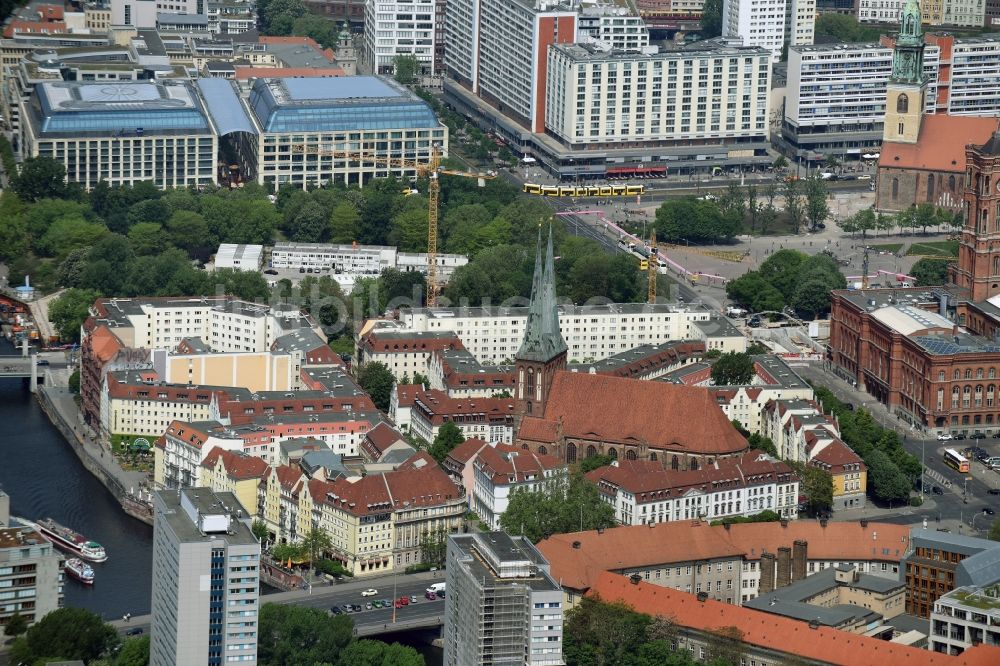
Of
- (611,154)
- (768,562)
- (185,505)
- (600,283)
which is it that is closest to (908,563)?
(768,562)

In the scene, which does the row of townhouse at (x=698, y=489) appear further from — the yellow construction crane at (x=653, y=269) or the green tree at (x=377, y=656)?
the yellow construction crane at (x=653, y=269)

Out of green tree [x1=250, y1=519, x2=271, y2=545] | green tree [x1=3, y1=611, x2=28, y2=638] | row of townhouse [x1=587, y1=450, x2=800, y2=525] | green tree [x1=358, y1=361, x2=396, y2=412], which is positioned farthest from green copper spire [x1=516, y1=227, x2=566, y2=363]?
green tree [x1=3, y1=611, x2=28, y2=638]

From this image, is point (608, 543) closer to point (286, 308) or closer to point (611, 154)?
point (286, 308)

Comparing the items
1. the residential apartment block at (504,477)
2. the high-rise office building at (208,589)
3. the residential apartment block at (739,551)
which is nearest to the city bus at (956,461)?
the residential apartment block at (739,551)

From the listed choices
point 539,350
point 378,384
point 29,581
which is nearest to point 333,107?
point 378,384

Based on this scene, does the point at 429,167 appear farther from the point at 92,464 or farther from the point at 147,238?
the point at 92,464

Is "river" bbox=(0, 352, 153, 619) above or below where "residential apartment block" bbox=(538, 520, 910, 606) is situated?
below

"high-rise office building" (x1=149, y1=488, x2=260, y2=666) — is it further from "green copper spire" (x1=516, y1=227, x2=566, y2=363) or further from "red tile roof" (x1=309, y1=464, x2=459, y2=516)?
"green copper spire" (x1=516, y1=227, x2=566, y2=363)
